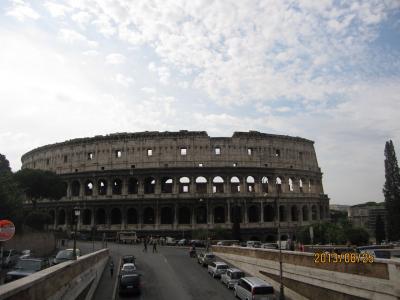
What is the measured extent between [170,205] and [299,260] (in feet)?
162

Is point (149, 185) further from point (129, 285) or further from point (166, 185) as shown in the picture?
point (129, 285)

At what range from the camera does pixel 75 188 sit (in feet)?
267

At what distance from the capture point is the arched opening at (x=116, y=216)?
254 ft

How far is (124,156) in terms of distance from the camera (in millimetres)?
76250

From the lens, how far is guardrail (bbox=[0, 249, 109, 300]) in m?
11.1

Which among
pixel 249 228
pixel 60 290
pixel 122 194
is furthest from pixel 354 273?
pixel 122 194

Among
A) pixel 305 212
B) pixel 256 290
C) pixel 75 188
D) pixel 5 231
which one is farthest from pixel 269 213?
pixel 5 231

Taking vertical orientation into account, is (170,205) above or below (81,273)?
above

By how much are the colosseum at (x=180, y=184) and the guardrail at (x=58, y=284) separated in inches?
1791

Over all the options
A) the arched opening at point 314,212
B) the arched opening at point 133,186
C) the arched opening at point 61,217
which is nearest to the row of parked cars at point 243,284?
the arched opening at point 133,186

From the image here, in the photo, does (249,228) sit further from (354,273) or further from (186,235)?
(354,273)

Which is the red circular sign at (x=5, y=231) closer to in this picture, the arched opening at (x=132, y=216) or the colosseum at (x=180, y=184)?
the colosseum at (x=180, y=184)

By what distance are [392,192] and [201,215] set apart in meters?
33.5

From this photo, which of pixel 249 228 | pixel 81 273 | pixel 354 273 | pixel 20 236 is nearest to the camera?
pixel 354 273
